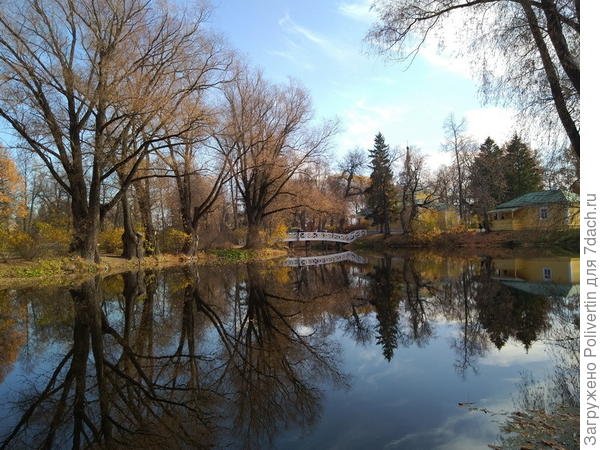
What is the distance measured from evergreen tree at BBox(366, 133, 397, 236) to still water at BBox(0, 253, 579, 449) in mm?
40255

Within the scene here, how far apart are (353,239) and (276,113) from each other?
2704cm

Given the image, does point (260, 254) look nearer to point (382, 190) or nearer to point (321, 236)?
point (321, 236)

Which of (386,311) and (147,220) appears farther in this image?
(147,220)

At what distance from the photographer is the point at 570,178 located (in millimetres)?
13445

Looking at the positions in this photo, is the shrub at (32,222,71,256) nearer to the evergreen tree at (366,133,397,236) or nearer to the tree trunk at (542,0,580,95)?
the tree trunk at (542,0,580,95)

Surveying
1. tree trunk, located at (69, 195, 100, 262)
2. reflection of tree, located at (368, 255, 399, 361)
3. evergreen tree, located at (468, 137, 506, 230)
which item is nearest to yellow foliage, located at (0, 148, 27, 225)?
tree trunk, located at (69, 195, 100, 262)

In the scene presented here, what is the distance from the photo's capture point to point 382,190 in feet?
175

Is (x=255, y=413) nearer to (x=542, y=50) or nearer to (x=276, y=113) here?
(x=542, y=50)

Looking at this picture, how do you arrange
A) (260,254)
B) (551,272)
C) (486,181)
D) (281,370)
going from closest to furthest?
(281,370)
(551,272)
(260,254)
(486,181)

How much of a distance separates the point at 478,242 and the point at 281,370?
39.6 metres

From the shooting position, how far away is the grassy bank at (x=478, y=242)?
32.6m

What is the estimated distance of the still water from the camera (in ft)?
14.5

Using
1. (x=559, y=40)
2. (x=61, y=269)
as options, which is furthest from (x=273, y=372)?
(x=61, y=269)

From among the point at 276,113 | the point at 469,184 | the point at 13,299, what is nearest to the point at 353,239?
Answer: the point at 469,184
